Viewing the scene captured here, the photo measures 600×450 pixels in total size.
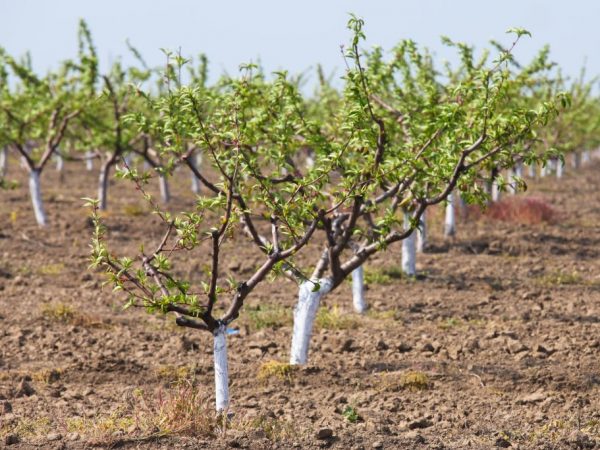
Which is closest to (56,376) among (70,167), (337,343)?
(337,343)

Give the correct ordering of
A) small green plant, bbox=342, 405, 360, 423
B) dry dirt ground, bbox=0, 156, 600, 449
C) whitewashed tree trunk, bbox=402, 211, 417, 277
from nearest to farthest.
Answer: dry dirt ground, bbox=0, 156, 600, 449
small green plant, bbox=342, 405, 360, 423
whitewashed tree trunk, bbox=402, 211, 417, 277

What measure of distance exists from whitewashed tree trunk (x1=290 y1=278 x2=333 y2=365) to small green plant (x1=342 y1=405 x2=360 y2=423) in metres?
1.34

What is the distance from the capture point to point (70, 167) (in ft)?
117

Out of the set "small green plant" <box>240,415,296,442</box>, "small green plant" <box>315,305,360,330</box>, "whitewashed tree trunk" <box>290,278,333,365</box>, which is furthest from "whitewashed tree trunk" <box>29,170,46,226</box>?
"small green plant" <box>240,415,296,442</box>

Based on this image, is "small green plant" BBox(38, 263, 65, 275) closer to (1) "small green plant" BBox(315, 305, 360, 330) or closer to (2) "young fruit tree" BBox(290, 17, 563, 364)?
(1) "small green plant" BBox(315, 305, 360, 330)

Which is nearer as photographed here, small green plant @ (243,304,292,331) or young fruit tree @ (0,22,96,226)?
small green plant @ (243,304,292,331)

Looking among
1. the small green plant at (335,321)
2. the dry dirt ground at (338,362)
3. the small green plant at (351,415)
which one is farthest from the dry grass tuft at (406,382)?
the small green plant at (335,321)

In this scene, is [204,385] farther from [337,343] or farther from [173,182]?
[173,182]

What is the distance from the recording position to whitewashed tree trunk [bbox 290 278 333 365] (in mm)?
8172

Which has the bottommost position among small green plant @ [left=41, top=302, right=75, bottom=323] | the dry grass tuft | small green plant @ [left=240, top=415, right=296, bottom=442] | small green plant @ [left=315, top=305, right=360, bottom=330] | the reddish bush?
small green plant @ [left=240, top=415, right=296, bottom=442]

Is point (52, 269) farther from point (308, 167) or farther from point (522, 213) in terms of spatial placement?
point (522, 213)

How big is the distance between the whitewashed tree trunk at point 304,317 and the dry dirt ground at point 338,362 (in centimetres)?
21

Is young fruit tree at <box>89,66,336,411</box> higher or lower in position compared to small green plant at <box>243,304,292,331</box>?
higher

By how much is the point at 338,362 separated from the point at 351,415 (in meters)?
1.81
